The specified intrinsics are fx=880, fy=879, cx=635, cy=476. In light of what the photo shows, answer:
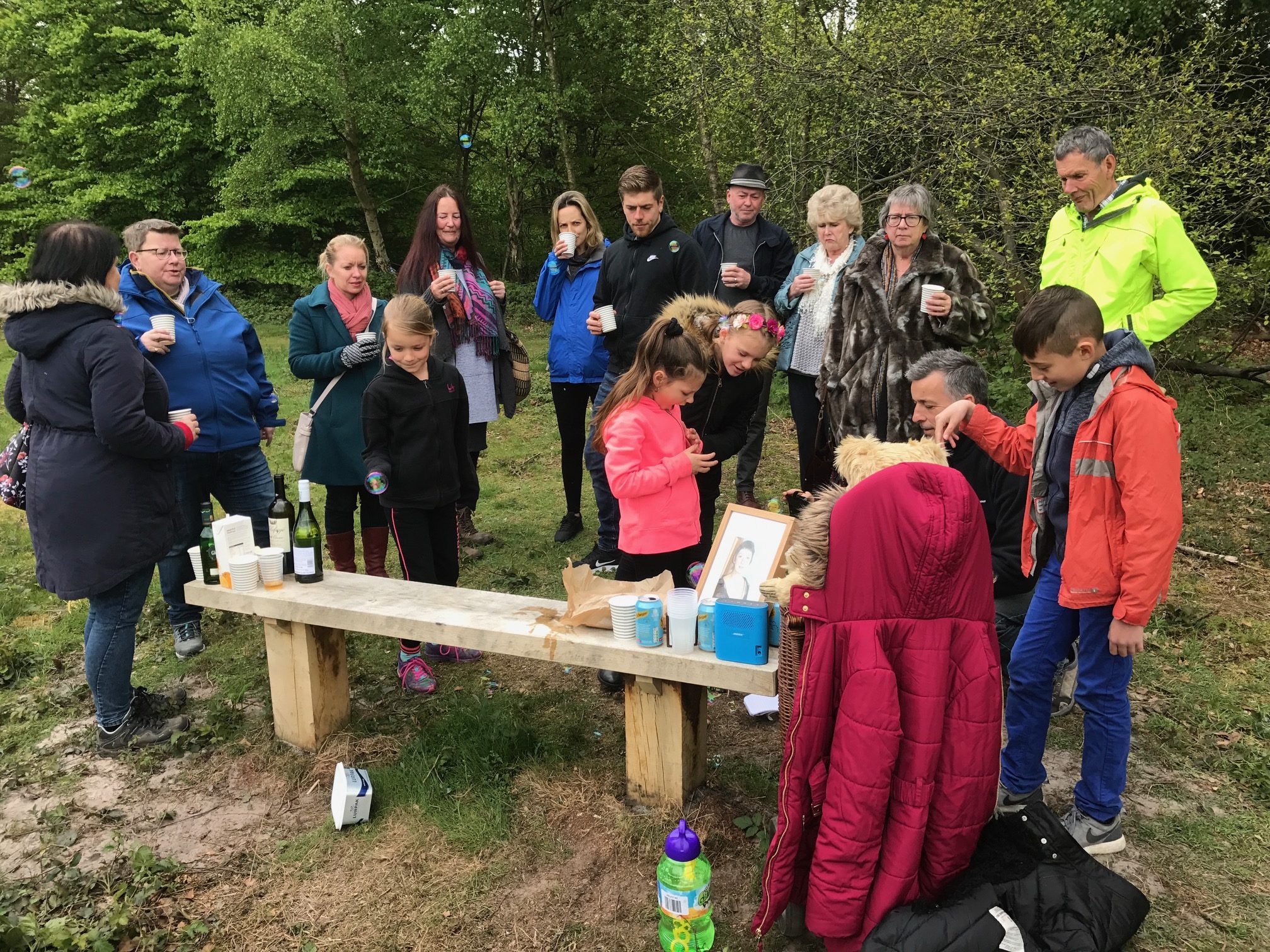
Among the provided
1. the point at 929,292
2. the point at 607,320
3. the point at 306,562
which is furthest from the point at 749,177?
the point at 306,562

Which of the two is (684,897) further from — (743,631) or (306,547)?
(306,547)

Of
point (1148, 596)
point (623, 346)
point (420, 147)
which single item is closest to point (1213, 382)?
point (623, 346)

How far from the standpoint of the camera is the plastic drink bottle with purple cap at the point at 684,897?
246 cm

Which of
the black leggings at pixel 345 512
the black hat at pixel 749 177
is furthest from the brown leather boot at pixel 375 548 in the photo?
the black hat at pixel 749 177

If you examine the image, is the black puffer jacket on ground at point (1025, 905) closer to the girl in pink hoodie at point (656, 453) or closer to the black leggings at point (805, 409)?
the girl in pink hoodie at point (656, 453)

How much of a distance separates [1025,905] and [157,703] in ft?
11.4

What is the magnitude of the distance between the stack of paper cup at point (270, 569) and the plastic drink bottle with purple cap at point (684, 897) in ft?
6.31

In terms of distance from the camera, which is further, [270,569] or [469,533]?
[469,533]

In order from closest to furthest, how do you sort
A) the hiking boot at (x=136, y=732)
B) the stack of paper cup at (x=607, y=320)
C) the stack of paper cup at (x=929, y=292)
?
the hiking boot at (x=136, y=732) → the stack of paper cup at (x=929, y=292) → the stack of paper cup at (x=607, y=320)

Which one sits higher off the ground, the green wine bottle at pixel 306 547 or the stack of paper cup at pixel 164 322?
the stack of paper cup at pixel 164 322

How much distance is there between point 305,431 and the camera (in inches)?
178

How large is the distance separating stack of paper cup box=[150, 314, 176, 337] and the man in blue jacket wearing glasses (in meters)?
0.02

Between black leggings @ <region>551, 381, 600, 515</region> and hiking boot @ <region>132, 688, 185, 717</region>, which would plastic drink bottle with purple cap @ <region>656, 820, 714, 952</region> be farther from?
black leggings @ <region>551, 381, 600, 515</region>

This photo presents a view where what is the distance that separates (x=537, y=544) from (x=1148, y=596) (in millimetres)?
3928
